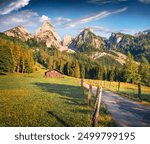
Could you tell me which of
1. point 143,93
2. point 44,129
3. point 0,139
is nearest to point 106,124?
point 44,129

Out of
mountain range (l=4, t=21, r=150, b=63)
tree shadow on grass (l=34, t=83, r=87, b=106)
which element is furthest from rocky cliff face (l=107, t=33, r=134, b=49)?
tree shadow on grass (l=34, t=83, r=87, b=106)

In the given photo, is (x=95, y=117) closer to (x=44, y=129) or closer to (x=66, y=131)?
(x=66, y=131)

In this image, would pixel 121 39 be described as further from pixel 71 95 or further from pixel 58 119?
pixel 58 119

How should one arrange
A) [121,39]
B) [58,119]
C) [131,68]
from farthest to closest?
[121,39], [131,68], [58,119]

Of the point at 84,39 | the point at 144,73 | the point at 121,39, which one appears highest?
the point at 121,39

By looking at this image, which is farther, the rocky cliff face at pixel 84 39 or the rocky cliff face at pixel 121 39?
the rocky cliff face at pixel 121 39

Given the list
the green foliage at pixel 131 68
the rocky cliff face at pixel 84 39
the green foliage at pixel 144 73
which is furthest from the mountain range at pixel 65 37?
the green foliage at pixel 144 73

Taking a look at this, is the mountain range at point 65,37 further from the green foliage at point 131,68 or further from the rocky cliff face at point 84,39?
the green foliage at point 131,68

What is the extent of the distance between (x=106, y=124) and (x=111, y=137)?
2.41 m

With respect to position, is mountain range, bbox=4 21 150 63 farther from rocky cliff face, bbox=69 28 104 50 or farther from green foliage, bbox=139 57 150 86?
green foliage, bbox=139 57 150 86

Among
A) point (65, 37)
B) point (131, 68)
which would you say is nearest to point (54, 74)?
point (131, 68)

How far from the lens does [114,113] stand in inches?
753

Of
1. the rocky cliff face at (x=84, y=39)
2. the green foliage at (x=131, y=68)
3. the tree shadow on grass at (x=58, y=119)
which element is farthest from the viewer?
the green foliage at (x=131, y=68)

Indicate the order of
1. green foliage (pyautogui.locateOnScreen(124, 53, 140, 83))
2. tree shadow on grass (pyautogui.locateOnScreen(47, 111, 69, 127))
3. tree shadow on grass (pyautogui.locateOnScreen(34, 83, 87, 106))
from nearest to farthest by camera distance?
1. tree shadow on grass (pyautogui.locateOnScreen(47, 111, 69, 127))
2. tree shadow on grass (pyautogui.locateOnScreen(34, 83, 87, 106))
3. green foliage (pyautogui.locateOnScreen(124, 53, 140, 83))
